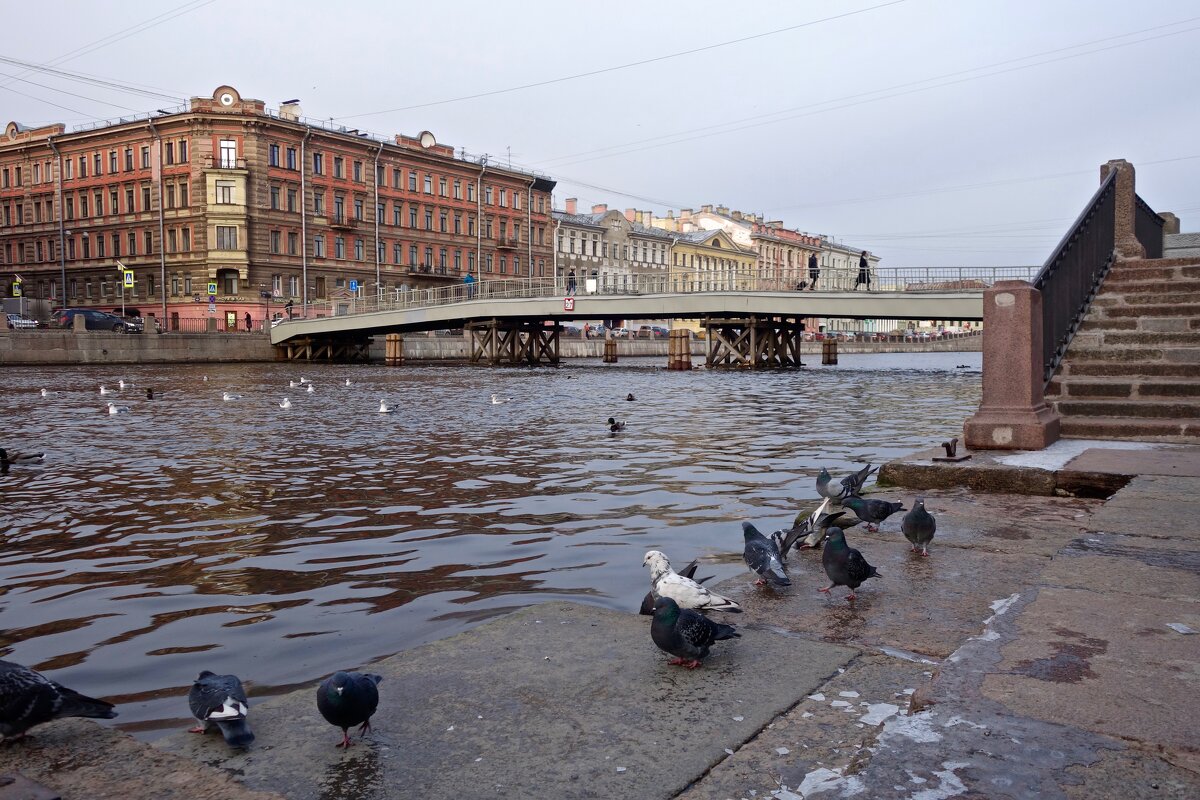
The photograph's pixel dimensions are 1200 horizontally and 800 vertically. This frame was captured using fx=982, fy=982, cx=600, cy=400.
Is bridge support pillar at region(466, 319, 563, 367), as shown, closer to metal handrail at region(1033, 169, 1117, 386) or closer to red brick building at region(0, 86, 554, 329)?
red brick building at region(0, 86, 554, 329)

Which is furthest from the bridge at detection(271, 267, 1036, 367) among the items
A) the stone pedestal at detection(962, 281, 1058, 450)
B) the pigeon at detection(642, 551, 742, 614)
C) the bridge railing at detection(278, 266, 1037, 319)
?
the pigeon at detection(642, 551, 742, 614)

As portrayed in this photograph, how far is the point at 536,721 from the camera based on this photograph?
279 centimetres

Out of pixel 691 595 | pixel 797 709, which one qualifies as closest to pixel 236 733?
pixel 797 709

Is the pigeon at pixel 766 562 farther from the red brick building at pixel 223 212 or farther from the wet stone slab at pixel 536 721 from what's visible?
the red brick building at pixel 223 212

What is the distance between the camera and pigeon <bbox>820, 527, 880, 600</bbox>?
394 centimetres

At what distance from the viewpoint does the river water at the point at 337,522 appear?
426 centimetres

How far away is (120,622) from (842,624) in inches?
129

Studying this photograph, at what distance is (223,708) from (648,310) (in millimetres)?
38455

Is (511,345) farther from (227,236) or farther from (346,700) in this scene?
(346,700)

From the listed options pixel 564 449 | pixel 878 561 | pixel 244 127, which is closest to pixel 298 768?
pixel 878 561

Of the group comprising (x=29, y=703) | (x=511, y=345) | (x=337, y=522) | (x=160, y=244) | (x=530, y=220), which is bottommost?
(x=337, y=522)

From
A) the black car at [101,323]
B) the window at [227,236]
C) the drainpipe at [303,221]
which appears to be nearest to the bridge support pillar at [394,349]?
the drainpipe at [303,221]

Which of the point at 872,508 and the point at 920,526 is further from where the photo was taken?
the point at 872,508

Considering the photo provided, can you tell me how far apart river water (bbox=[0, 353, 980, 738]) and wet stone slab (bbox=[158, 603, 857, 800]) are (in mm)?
717
